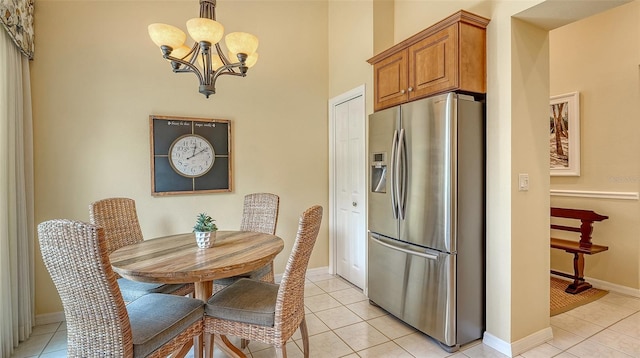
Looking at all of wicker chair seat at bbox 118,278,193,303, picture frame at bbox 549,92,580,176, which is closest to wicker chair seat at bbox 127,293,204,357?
wicker chair seat at bbox 118,278,193,303

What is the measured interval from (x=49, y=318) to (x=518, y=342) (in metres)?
3.77

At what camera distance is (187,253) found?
1963 millimetres

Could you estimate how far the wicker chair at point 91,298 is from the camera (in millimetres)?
1277

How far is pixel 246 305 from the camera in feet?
5.98

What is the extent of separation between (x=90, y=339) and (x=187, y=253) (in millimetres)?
644

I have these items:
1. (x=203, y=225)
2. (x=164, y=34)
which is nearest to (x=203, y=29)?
(x=164, y=34)

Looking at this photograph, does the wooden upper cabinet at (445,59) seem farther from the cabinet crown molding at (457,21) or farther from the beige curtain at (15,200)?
the beige curtain at (15,200)

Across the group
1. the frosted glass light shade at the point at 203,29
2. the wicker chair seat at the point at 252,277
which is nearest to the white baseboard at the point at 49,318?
the wicker chair seat at the point at 252,277

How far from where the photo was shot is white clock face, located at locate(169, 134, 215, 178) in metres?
3.18

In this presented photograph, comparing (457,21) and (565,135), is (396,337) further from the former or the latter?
(565,135)

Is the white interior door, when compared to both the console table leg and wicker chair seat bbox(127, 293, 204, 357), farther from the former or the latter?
the console table leg

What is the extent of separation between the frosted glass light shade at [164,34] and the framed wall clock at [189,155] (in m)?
1.37

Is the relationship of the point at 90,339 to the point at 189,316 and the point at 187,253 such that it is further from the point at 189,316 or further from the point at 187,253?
the point at 187,253

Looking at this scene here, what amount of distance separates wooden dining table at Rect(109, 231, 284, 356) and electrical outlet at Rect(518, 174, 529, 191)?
1.71 metres
